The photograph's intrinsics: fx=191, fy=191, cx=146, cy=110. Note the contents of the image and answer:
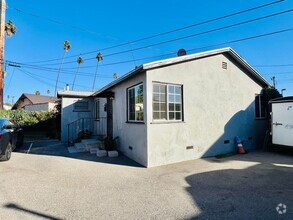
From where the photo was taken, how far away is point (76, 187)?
4617mm

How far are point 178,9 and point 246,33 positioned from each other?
3967 mm

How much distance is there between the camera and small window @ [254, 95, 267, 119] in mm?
10289

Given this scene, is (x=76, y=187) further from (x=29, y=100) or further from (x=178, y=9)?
(x=29, y=100)

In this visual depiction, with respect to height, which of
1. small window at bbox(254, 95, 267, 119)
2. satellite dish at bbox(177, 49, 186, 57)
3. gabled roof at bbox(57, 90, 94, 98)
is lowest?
small window at bbox(254, 95, 267, 119)

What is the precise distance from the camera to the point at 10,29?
66.9 ft

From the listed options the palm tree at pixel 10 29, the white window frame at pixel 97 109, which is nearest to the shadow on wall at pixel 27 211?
the white window frame at pixel 97 109

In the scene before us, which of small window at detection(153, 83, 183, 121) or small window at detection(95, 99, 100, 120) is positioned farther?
small window at detection(95, 99, 100, 120)

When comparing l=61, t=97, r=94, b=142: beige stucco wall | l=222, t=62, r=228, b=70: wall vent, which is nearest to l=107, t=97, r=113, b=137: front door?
l=61, t=97, r=94, b=142: beige stucco wall

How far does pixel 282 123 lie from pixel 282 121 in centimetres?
9

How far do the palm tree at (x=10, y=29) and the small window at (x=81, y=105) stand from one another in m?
13.7

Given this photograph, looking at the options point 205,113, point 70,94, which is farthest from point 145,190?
point 70,94

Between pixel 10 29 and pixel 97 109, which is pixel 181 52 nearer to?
pixel 97 109

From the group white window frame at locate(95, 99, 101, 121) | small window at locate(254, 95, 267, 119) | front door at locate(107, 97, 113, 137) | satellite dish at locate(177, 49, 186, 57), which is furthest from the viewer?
white window frame at locate(95, 99, 101, 121)

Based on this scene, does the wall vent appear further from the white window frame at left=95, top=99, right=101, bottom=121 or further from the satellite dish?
the white window frame at left=95, top=99, right=101, bottom=121
